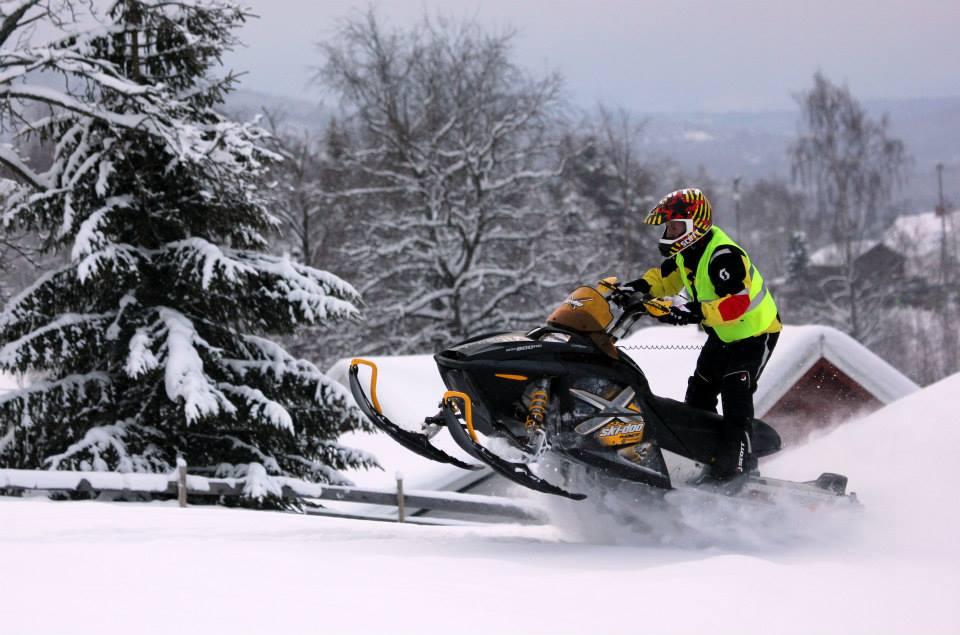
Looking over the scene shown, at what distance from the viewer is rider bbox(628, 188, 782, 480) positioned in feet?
18.0

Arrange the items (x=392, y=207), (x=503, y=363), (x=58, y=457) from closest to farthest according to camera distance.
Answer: (x=503, y=363), (x=58, y=457), (x=392, y=207)

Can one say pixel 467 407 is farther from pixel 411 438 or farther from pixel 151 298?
pixel 151 298

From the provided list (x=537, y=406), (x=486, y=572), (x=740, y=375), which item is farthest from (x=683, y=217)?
(x=486, y=572)

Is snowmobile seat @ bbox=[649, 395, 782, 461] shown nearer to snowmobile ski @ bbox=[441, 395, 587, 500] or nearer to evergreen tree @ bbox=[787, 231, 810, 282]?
snowmobile ski @ bbox=[441, 395, 587, 500]

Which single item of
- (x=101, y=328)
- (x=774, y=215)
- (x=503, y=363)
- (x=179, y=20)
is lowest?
(x=503, y=363)

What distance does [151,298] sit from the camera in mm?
10508

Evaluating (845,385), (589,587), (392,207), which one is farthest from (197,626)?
(392,207)

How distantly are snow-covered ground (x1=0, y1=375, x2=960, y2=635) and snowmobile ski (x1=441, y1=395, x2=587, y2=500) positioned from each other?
35 cm

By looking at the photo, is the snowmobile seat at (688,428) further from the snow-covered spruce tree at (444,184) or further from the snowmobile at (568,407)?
the snow-covered spruce tree at (444,184)

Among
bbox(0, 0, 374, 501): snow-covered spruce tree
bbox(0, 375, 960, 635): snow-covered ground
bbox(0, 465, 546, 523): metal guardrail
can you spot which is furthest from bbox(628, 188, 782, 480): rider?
bbox(0, 0, 374, 501): snow-covered spruce tree

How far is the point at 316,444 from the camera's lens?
1107 cm

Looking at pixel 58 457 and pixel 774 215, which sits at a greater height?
pixel 774 215

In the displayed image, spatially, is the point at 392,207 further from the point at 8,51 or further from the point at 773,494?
the point at 773,494

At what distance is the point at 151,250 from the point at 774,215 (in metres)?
90.9
